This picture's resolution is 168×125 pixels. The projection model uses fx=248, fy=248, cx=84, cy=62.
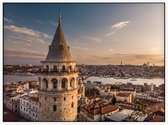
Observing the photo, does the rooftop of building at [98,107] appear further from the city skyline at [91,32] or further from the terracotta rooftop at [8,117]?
the terracotta rooftop at [8,117]

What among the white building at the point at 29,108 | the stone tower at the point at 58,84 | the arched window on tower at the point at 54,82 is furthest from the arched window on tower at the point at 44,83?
the white building at the point at 29,108

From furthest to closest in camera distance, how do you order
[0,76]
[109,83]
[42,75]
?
[109,83]
[0,76]
[42,75]

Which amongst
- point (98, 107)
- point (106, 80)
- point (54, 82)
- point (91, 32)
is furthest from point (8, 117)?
point (91, 32)

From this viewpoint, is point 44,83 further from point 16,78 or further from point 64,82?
point 16,78

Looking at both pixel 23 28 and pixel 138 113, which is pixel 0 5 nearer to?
pixel 23 28

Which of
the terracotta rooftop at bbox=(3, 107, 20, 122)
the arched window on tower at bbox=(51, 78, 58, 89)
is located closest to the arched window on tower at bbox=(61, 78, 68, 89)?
the arched window on tower at bbox=(51, 78, 58, 89)

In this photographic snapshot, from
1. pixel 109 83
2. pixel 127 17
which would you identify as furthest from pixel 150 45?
pixel 109 83

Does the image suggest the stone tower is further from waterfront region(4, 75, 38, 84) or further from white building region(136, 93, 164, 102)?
white building region(136, 93, 164, 102)
